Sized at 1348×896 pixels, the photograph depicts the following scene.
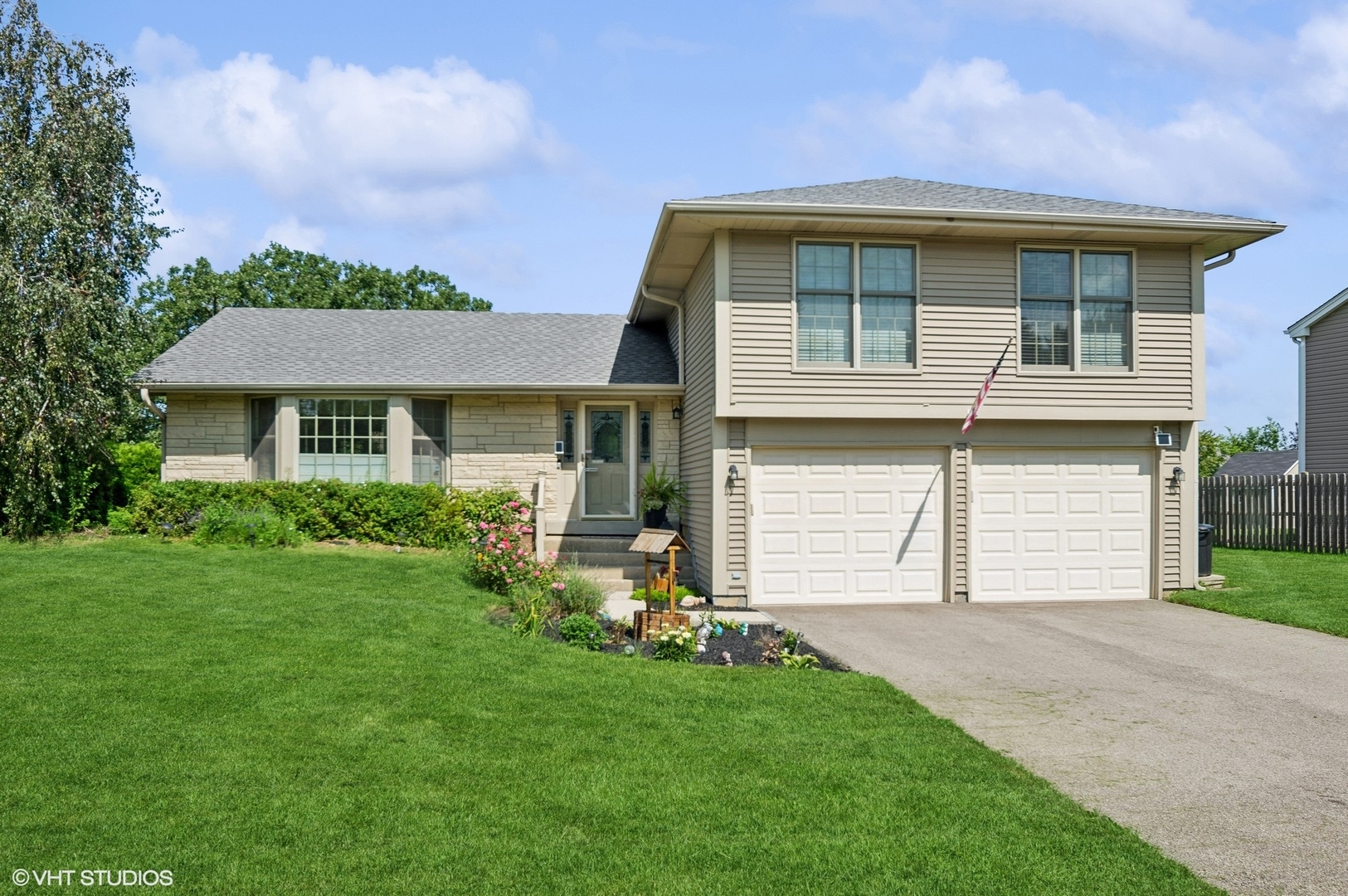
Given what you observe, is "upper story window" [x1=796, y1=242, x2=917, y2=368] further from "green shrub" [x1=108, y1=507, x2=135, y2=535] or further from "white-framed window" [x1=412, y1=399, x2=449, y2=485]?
A: "green shrub" [x1=108, y1=507, x2=135, y2=535]

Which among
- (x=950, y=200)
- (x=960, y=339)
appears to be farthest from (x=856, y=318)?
(x=950, y=200)

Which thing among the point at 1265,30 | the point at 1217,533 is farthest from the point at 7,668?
the point at 1217,533

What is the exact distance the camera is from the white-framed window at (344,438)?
50.4 feet

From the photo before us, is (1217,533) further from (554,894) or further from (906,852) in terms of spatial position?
(554,894)

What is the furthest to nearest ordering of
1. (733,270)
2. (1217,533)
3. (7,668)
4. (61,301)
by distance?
(1217,533)
(61,301)
(733,270)
(7,668)

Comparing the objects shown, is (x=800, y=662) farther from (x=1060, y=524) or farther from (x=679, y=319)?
(x=679, y=319)

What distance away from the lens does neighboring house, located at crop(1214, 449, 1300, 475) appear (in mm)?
27219

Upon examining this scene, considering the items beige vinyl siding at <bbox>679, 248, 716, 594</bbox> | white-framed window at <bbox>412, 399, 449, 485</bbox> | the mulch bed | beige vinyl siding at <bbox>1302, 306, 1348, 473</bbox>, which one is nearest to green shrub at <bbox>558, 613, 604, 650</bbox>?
the mulch bed

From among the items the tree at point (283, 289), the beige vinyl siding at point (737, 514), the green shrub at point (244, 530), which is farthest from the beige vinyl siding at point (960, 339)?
the tree at point (283, 289)

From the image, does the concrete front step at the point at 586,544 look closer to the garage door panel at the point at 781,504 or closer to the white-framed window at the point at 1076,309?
the garage door panel at the point at 781,504

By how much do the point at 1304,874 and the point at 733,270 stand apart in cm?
868

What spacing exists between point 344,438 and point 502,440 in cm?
257

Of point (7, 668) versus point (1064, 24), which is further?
point (1064, 24)

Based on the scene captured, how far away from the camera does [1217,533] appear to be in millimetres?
18891
